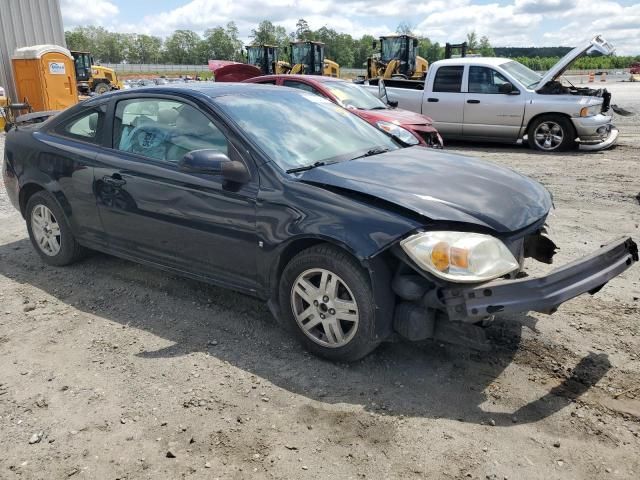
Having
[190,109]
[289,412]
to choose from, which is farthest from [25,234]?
[289,412]

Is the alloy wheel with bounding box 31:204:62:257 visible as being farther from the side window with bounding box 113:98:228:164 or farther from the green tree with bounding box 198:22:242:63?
the green tree with bounding box 198:22:242:63

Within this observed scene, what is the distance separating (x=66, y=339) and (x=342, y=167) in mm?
2204

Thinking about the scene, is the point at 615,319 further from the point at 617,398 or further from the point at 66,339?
the point at 66,339

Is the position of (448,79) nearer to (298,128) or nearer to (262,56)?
(298,128)

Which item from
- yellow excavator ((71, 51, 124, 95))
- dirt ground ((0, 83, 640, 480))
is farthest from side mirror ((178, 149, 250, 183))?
yellow excavator ((71, 51, 124, 95))

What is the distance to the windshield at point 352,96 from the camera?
29.9 ft

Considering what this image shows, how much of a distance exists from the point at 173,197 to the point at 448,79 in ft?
30.7

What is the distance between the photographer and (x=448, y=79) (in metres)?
11.8

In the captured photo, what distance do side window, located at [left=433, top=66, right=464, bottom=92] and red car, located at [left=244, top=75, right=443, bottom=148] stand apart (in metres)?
2.73

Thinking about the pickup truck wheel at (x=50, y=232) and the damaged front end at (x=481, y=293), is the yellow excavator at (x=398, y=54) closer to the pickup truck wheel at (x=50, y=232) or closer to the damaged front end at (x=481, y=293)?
the pickup truck wheel at (x=50, y=232)

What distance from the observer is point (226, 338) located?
370 centimetres

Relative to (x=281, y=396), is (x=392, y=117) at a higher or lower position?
higher

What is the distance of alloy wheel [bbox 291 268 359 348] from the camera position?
3164mm

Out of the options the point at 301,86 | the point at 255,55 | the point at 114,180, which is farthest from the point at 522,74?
the point at 255,55
